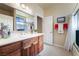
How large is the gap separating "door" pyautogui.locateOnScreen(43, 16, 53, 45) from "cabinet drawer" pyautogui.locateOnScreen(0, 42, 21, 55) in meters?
1.95

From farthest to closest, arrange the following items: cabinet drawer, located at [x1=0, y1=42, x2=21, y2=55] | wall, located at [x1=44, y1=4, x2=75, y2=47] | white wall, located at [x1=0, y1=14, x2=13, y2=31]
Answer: wall, located at [x1=44, y1=4, x2=75, y2=47], white wall, located at [x1=0, y1=14, x2=13, y2=31], cabinet drawer, located at [x1=0, y1=42, x2=21, y2=55]

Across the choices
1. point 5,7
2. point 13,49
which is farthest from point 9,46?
point 5,7

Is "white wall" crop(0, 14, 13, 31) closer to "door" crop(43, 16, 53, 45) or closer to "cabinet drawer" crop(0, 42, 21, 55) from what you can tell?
"cabinet drawer" crop(0, 42, 21, 55)

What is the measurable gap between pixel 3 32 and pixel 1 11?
550 millimetres

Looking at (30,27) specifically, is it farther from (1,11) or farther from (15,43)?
(15,43)

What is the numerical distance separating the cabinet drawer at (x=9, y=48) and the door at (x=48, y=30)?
1.95 m

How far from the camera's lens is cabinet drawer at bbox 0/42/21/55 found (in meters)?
1.59

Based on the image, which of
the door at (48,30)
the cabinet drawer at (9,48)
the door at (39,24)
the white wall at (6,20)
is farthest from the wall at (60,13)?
the cabinet drawer at (9,48)

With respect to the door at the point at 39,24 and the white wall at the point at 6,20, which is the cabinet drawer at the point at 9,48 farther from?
the door at the point at 39,24

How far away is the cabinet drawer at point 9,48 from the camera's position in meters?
1.59

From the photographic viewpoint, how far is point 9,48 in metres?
1.73

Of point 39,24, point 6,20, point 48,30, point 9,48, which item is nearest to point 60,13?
point 48,30

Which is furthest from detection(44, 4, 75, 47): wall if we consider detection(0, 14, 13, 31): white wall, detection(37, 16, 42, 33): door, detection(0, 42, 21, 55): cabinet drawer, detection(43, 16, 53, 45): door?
detection(0, 42, 21, 55): cabinet drawer

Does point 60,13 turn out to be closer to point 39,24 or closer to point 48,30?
point 48,30
